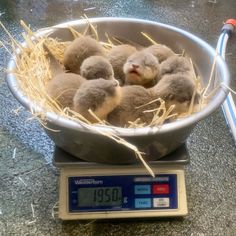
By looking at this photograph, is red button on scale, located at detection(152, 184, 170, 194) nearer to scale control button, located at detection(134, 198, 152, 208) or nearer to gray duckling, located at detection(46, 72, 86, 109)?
scale control button, located at detection(134, 198, 152, 208)

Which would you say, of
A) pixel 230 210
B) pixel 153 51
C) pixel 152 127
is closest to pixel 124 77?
pixel 153 51

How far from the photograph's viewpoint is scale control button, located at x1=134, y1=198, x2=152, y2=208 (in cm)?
67

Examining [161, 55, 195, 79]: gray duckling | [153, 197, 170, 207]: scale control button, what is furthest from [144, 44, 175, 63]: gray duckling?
[153, 197, 170, 207]: scale control button

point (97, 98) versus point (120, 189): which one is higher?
point (97, 98)

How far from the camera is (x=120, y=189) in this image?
2.20 ft

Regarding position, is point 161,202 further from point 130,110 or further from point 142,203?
point 130,110

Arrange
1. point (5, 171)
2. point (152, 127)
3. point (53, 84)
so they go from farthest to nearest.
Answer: point (5, 171)
point (53, 84)
point (152, 127)

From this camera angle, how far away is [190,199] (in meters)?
0.75

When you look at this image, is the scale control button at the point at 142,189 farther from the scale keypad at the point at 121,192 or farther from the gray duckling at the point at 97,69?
the gray duckling at the point at 97,69

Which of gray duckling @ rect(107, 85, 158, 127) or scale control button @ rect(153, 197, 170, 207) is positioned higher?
gray duckling @ rect(107, 85, 158, 127)

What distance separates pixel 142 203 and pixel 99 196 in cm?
7

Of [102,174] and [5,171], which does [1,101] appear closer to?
[5,171]

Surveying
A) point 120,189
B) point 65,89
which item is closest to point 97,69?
point 65,89

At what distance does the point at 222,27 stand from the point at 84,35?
51cm
